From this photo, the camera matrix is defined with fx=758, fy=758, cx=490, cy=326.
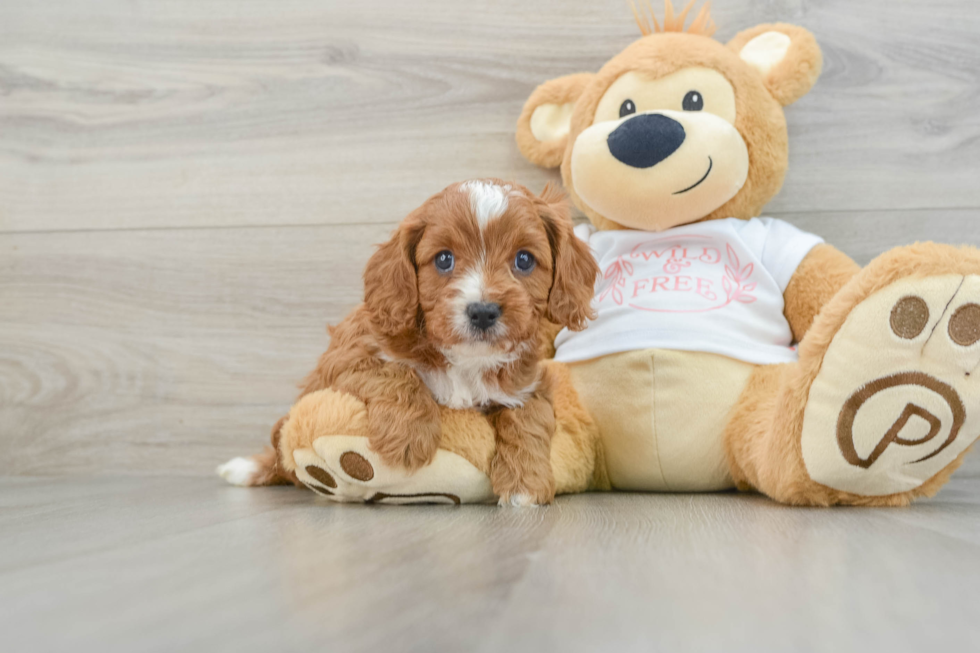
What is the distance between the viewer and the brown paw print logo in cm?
94

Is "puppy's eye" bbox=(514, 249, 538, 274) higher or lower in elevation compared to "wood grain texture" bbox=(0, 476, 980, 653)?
higher

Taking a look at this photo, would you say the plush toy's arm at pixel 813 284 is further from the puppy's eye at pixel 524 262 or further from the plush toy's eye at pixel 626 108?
the puppy's eye at pixel 524 262

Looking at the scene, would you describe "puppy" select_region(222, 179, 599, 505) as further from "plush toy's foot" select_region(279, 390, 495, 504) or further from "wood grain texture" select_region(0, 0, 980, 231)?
"wood grain texture" select_region(0, 0, 980, 231)

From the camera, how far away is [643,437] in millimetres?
1278

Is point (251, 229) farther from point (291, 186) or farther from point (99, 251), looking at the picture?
point (99, 251)

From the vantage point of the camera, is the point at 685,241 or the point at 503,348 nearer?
the point at 503,348

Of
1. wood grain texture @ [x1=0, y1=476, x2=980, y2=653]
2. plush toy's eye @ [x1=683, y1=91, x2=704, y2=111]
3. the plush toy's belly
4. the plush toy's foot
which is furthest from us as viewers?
plush toy's eye @ [x1=683, y1=91, x2=704, y2=111]

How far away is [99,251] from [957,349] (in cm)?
172

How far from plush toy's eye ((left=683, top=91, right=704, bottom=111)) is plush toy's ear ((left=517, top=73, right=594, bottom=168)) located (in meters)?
0.25

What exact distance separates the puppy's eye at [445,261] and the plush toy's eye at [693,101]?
1.90ft

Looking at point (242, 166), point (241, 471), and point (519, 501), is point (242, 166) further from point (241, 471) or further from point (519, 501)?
point (519, 501)

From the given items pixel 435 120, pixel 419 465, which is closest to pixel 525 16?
pixel 435 120

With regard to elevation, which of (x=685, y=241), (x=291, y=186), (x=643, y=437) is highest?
(x=291, y=186)

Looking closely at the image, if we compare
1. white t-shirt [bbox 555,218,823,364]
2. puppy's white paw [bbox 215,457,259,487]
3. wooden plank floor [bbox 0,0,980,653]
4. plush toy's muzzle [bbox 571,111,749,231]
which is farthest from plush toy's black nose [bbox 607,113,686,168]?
puppy's white paw [bbox 215,457,259,487]
